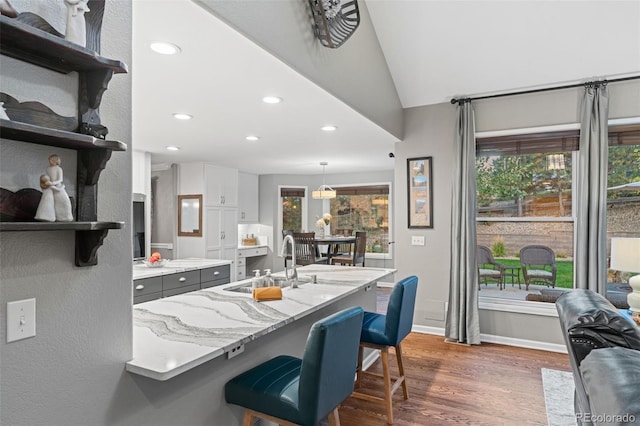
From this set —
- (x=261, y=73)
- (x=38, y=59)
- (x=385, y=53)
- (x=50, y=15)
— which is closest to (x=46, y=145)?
(x=38, y=59)

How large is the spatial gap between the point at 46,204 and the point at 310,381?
1125mm

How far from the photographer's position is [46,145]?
45.9 inches

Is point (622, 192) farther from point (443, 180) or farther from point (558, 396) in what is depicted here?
point (558, 396)

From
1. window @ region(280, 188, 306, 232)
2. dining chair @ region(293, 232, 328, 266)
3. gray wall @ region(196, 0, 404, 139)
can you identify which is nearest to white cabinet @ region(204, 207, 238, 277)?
dining chair @ region(293, 232, 328, 266)

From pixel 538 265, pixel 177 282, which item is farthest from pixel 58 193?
pixel 538 265

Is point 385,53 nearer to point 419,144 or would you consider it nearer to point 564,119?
point 419,144

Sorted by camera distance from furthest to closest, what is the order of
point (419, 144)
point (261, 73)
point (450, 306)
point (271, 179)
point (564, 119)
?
point (271, 179)
point (419, 144)
point (450, 306)
point (564, 119)
point (261, 73)

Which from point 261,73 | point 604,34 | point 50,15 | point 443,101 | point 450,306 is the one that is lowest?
point 450,306

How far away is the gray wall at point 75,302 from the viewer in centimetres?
108

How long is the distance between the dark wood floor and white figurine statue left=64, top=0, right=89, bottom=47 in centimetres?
254

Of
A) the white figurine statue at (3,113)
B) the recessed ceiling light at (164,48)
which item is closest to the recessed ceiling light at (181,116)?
the recessed ceiling light at (164,48)

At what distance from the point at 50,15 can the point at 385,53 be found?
11.0ft

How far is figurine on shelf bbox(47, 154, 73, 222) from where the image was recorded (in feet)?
3.67

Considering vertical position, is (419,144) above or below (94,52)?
above
